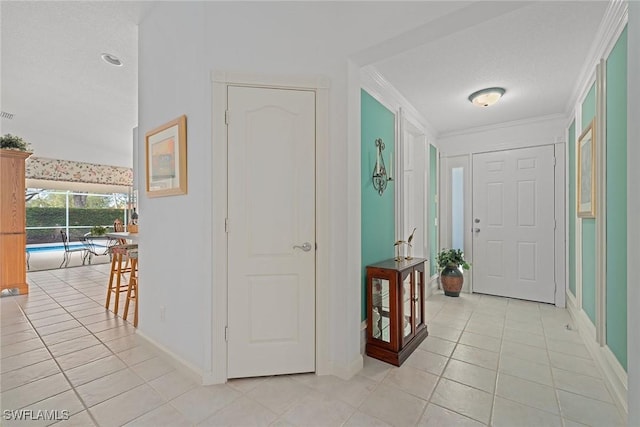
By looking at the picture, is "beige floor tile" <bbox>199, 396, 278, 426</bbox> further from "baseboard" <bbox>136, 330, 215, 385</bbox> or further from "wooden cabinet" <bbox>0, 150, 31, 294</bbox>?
"wooden cabinet" <bbox>0, 150, 31, 294</bbox>

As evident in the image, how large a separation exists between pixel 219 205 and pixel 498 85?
3070 millimetres

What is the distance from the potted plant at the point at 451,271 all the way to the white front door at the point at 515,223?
349mm

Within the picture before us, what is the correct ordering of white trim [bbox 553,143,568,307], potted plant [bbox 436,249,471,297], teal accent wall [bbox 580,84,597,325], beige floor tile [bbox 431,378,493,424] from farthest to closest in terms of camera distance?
potted plant [bbox 436,249,471,297] → white trim [bbox 553,143,568,307] → teal accent wall [bbox 580,84,597,325] → beige floor tile [bbox 431,378,493,424]

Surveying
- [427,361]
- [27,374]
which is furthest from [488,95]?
[27,374]

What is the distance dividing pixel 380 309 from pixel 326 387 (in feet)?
2.61

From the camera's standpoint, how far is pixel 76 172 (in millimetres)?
6906

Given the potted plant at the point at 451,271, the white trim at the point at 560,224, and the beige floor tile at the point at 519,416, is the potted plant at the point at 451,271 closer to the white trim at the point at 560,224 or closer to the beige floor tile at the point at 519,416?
the white trim at the point at 560,224

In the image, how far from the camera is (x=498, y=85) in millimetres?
3055

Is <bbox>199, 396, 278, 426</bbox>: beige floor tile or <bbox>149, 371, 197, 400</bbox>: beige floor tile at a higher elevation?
<bbox>199, 396, 278, 426</bbox>: beige floor tile

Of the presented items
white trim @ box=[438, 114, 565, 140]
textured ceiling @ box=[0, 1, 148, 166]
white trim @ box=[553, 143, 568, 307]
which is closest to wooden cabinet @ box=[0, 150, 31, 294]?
textured ceiling @ box=[0, 1, 148, 166]

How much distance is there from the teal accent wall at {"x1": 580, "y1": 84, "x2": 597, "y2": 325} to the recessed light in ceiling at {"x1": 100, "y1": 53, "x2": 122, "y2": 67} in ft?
15.5

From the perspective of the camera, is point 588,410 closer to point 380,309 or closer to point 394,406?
point 394,406
